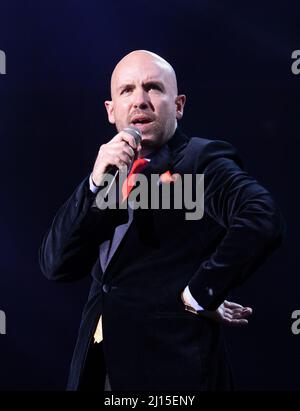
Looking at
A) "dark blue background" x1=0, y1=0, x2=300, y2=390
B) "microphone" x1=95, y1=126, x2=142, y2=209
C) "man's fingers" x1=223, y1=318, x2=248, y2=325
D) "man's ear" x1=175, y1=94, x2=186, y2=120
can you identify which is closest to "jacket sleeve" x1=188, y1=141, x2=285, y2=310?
"man's fingers" x1=223, y1=318, x2=248, y2=325

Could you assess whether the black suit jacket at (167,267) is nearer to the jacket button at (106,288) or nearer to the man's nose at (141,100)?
the jacket button at (106,288)

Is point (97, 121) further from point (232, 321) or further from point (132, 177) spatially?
point (232, 321)

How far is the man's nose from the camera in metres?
1.59

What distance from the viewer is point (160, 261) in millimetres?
1480

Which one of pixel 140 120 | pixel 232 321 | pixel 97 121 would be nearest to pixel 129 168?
pixel 140 120

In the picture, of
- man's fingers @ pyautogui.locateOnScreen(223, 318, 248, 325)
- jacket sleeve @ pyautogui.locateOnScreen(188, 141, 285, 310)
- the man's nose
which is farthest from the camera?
the man's nose

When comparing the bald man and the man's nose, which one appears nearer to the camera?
the bald man

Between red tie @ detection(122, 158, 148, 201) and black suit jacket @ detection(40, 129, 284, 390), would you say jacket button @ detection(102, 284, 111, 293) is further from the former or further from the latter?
red tie @ detection(122, 158, 148, 201)

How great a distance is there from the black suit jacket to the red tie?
23 millimetres

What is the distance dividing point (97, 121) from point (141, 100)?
0.75m

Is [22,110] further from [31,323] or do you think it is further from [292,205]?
[292,205]
